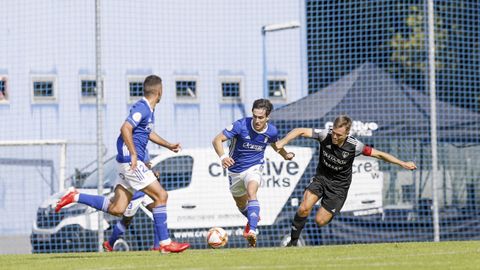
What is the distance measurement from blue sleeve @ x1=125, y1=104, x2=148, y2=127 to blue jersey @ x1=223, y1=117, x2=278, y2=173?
221 cm

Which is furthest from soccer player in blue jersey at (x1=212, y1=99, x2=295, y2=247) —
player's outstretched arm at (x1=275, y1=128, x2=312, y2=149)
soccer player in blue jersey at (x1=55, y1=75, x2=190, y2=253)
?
soccer player in blue jersey at (x1=55, y1=75, x2=190, y2=253)

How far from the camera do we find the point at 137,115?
13.3 meters

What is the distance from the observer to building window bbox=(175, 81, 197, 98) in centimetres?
2248

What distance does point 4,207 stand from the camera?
2134 centimetres

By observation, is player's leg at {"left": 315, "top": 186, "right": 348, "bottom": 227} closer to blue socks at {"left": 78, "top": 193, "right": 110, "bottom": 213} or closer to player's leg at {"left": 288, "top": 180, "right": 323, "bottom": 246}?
player's leg at {"left": 288, "top": 180, "right": 323, "bottom": 246}

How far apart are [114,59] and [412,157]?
5.63m

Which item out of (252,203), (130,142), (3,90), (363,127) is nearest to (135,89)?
(3,90)

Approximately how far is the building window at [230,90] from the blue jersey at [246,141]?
6.86 metres

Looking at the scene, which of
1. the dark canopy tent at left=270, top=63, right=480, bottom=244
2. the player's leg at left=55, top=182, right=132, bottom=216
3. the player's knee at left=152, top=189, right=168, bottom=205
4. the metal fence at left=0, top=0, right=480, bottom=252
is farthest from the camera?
the dark canopy tent at left=270, top=63, right=480, bottom=244

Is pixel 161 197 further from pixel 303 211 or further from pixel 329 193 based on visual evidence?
pixel 329 193

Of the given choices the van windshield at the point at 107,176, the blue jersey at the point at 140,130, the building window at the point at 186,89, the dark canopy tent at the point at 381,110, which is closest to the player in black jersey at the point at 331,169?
the blue jersey at the point at 140,130

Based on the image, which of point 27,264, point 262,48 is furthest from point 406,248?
point 262,48

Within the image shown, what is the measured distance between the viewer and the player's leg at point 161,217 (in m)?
13.3

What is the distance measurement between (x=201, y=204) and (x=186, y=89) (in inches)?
118
